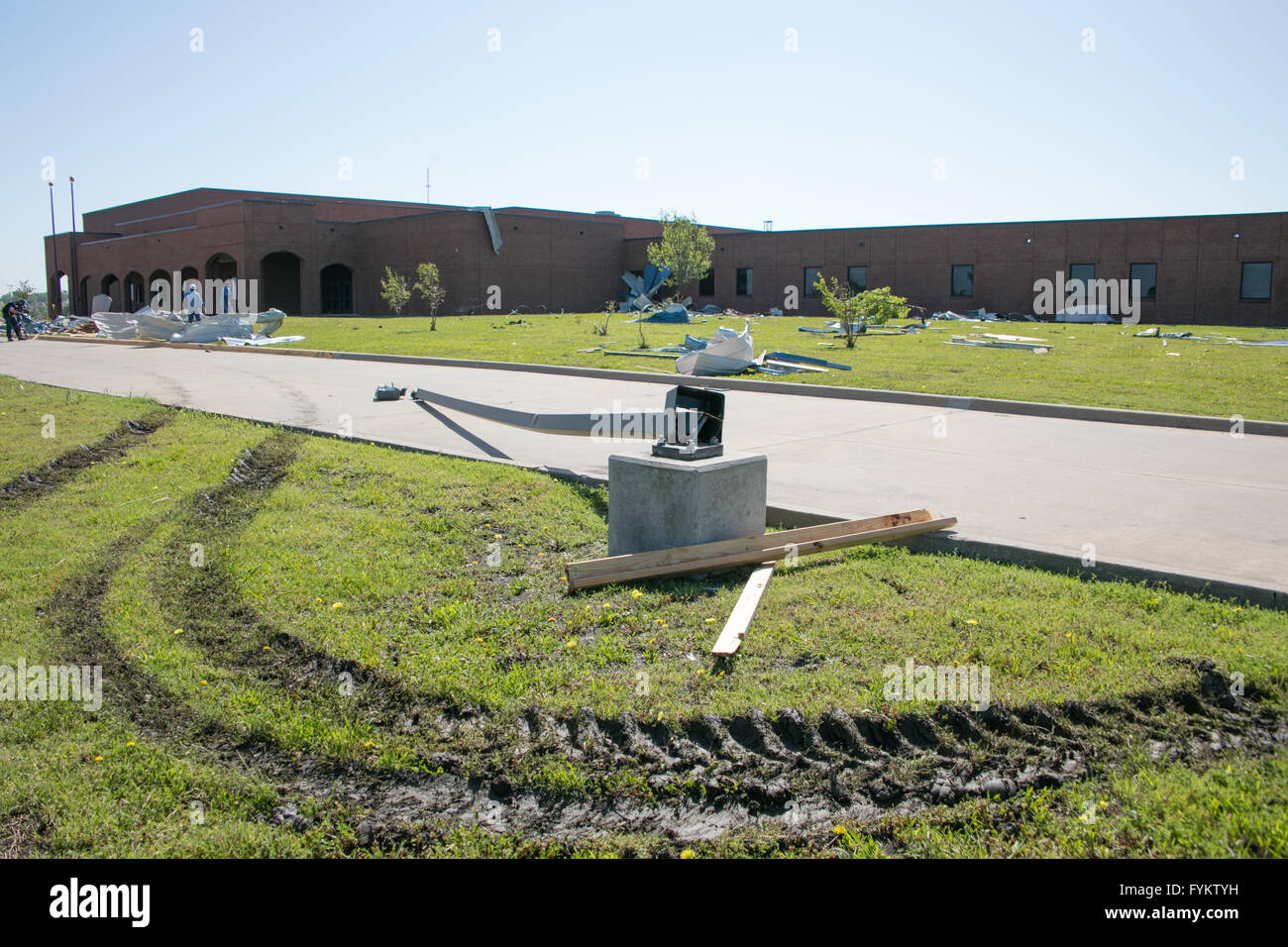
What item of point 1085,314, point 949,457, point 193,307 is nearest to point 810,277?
point 1085,314

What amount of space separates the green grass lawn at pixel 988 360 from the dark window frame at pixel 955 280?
45.9 feet

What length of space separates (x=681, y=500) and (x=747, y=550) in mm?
504

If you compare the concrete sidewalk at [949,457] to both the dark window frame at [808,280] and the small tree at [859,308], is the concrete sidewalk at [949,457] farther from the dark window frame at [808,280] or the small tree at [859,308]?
the dark window frame at [808,280]

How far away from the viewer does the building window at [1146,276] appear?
44719 millimetres

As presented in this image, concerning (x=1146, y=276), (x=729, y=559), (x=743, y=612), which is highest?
(x=1146, y=276)

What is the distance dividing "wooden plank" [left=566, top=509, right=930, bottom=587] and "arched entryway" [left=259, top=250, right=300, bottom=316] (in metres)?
58.2

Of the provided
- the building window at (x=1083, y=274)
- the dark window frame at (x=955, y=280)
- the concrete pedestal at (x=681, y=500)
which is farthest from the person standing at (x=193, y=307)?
the building window at (x=1083, y=274)

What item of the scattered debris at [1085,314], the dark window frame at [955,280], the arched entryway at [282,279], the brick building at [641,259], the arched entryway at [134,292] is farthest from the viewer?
the arched entryway at [134,292]

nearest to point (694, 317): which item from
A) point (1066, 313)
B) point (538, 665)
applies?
point (1066, 313)

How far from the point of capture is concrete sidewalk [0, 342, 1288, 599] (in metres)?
6.43

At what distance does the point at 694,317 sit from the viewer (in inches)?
1746

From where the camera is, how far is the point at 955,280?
50.3 m

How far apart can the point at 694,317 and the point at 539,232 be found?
18.3 meters

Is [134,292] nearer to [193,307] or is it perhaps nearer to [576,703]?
[193,307]
